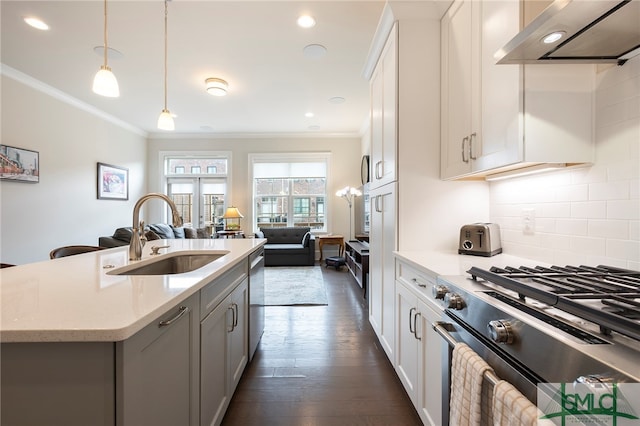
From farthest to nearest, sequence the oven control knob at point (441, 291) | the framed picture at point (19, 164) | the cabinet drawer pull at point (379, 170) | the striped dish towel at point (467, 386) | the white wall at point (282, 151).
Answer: the white wall at point (282, 151), the framed picture at point (19, 164), the cabinet drawer pull at point (379, 170), the oven control knob at point (441, 291), the striped dish towel at point (467, 386)

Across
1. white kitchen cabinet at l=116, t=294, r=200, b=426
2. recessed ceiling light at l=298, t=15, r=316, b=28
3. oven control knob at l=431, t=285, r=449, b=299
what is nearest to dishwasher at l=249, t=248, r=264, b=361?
white kitchen cabinet at l=116, t=294, r=200, b=426

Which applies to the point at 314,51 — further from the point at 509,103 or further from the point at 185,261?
the point at 185,261

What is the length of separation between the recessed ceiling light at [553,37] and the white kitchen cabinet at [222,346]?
1.63 m

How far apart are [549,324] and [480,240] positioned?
1.02 m

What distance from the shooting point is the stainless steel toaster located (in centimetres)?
156

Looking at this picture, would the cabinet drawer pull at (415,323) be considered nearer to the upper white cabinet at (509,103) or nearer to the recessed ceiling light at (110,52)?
the upper white cabinet at (509,103)

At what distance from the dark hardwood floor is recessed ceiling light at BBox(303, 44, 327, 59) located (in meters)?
3.01

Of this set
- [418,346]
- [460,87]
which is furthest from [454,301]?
[460,87]

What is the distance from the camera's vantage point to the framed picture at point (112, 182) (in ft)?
16.3

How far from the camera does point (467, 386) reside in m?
0.78

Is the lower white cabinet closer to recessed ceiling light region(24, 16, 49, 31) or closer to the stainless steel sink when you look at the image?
the stainless steel sink

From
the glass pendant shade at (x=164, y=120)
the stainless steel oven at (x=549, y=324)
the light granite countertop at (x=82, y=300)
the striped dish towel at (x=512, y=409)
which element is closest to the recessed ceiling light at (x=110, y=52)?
the glass pendant shade at (x=164, y=120)

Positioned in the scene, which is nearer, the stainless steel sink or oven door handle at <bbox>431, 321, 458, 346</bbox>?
oven door handle at <bbox>431, 321, 458, 346</bbox>

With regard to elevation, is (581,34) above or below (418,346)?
above
